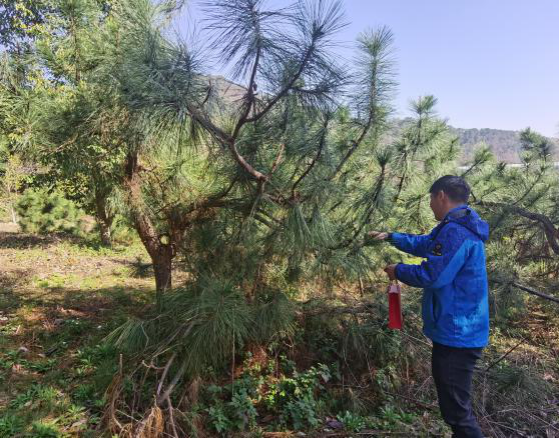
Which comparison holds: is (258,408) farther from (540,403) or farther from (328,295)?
(540,403)

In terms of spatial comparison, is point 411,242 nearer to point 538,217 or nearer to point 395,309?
point 395,309

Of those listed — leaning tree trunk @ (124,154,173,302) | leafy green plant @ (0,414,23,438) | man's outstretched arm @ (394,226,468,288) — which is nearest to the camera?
man's outstretched arm @ (394,226,468,288)

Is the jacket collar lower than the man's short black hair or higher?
lower

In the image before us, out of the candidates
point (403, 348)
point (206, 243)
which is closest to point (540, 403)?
point (403, 348)

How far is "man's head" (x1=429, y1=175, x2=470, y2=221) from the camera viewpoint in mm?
2172

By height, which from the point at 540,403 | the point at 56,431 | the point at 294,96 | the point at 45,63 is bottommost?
the point at 56,431

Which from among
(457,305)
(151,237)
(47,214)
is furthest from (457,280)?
(47,214)

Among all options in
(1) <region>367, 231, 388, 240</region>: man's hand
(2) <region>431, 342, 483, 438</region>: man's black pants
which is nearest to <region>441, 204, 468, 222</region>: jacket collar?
(1) <region>367, 231, 388, 240</region>: man's hand

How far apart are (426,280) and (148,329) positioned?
1.75m

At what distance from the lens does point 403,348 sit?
10.2ft

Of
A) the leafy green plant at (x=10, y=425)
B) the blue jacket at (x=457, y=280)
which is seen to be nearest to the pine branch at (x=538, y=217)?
the blue jacket at (x=457, y=280)

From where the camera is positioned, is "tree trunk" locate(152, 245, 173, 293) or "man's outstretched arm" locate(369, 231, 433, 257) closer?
"man's outstretched arm" locate(369, 231, 433, 257)

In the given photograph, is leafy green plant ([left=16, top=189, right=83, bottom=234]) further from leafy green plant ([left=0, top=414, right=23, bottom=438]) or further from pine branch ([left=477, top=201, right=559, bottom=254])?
pine branch ([left=477, top=201, right=559, bottom=254])

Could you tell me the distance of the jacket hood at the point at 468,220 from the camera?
207 cm
